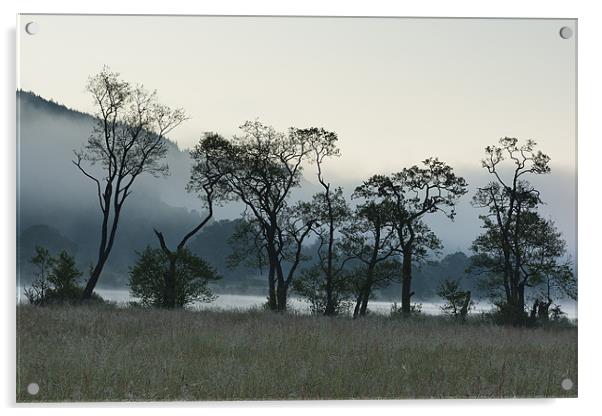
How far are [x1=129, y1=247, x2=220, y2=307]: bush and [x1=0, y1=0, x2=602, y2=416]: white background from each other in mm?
1383

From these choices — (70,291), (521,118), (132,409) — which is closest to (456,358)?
(521,118)

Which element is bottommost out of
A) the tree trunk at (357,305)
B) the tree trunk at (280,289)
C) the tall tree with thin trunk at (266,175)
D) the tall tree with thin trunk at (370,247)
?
the tree trunk at (357,305)

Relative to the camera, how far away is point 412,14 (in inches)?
401

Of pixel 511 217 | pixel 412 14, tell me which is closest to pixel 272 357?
pixel 511 217

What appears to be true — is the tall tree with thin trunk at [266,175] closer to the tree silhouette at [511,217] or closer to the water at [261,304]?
the water at [261,304]

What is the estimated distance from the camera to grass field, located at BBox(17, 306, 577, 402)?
9438mm

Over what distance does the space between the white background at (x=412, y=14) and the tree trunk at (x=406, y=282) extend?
1.26 m

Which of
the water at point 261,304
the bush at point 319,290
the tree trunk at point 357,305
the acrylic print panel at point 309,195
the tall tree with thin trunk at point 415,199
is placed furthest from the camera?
the tree trunk at point 357,305

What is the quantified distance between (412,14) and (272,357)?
4311 mm

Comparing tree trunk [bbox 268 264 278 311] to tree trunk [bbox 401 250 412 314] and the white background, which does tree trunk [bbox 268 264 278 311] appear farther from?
tree trunk [bbox 401 250 412 314]

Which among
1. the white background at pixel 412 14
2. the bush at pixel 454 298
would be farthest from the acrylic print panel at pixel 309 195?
the white background at pixel 412 14

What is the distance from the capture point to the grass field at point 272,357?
9438 millimetres

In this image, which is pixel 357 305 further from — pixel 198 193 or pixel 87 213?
pixel 87 213

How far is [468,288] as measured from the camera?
10.4 m
